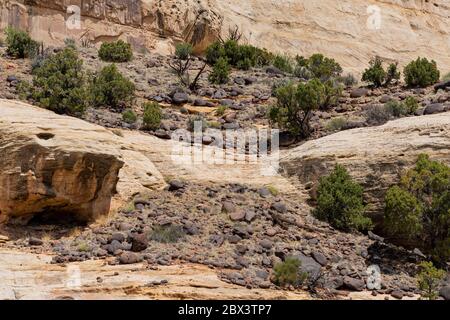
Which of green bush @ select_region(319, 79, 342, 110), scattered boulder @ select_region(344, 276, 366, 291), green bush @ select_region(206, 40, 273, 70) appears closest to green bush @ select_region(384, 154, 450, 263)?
scattered boulder @ select_region(344, 276, 366, 291)

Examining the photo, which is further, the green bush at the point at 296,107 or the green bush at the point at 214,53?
the green bush at the point at 214,53

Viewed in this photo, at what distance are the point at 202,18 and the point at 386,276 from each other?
20836 mm

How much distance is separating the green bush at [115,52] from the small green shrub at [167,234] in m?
13.4

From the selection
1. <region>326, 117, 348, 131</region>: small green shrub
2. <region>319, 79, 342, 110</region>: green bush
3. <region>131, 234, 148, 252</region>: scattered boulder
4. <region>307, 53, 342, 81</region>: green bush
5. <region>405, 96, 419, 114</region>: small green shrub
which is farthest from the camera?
<region>307, 53, 342, 81</region>: green bush

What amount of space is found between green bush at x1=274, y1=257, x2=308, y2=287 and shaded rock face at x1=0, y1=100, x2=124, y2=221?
440cm

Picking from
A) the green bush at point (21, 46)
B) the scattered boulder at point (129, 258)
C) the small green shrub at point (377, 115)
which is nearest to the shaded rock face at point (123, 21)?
the green bush at point (21, 46)

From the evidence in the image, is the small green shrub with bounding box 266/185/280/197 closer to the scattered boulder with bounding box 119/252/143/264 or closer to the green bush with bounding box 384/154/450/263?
the green bush with bounding box 384/154/450/263

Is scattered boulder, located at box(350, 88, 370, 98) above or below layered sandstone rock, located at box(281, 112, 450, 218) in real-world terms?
above

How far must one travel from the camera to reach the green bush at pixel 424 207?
15.1m

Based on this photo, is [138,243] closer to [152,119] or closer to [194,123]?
[152,119]

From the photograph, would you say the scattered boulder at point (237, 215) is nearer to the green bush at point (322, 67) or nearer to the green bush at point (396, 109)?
the green bush at point (396, 109)

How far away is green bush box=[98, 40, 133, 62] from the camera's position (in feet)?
89.7

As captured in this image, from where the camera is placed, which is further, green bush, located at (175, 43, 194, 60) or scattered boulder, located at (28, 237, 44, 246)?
green bush, located at (175, 43, 194, 60)
